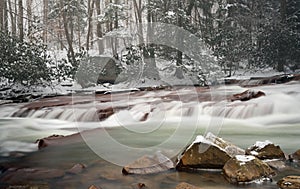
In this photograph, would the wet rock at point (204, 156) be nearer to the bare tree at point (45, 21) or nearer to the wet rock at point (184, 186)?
the wet rock at point (184, 186)

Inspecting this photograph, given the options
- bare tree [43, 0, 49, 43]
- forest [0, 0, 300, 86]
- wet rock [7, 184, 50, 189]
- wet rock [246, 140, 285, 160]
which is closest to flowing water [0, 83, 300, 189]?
wet rock [7, 184, 50, 189]

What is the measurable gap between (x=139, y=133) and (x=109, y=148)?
94 cm

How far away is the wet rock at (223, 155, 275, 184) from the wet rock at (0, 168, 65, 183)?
174 cm

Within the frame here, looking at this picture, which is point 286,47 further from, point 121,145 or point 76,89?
point 121,145

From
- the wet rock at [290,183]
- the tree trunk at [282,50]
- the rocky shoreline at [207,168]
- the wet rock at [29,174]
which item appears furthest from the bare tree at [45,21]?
the wet rock at [290,183]

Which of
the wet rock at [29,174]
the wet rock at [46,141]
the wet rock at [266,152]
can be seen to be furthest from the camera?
the wet rock at [46,141]

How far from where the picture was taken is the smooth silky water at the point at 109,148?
3436 mm

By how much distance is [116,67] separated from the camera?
11031 mm

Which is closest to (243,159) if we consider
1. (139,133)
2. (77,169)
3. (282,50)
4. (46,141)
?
(77,169)

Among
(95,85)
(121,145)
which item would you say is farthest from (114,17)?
(121,145)

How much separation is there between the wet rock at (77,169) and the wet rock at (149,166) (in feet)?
1.70

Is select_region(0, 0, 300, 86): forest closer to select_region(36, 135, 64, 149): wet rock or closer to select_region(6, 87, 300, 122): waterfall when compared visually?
select_region(6, 87, 300, 122): waterfall

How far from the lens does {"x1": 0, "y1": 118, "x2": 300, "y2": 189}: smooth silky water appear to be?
11.3 ft

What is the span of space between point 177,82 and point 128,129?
4.33 meters
